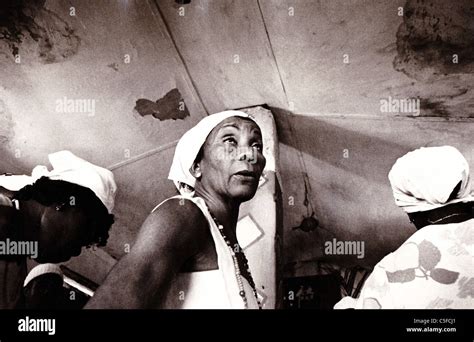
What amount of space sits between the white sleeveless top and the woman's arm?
0.05 m

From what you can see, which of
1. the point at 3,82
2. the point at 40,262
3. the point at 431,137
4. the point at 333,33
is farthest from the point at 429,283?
the point at 3,82

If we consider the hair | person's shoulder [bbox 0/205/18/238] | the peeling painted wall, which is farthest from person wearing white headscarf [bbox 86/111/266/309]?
person's shoulder [bbox 0/205/18/238]

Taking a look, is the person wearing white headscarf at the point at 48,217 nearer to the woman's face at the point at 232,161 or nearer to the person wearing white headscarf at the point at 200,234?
the person wearing white headscarf at the point at 200,234

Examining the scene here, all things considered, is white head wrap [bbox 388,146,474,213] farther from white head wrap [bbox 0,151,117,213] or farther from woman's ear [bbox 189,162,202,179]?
white head wrap [bbox 0,151,117,213]

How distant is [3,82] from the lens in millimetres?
3207

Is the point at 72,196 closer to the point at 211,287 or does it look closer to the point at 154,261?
the point at 154,261

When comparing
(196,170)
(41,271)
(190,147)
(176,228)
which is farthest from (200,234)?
(41,271)

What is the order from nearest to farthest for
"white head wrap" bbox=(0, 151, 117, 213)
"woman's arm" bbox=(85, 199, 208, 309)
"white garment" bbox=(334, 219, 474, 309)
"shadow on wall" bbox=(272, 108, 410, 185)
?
"woman's arm" bbox=(85, 199, 208, 309) → "white garment" bbox=(334, 219, 474, 309) → "white head wrap" bbox=(0, 151, 117, 213) → "shadow on wall" bbox=(272, 108, 410, 185)

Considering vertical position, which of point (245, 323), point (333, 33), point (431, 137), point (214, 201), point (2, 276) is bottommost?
point (245, 323)

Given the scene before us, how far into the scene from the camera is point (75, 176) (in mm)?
3139

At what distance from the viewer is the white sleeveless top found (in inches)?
113

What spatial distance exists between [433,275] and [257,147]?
0.92 meters

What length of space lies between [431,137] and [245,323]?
1180 millimetres

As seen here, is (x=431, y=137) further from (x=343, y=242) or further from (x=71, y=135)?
(x=71, y=135)
